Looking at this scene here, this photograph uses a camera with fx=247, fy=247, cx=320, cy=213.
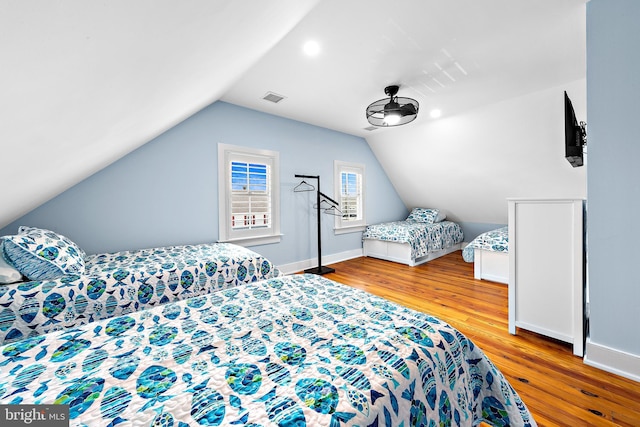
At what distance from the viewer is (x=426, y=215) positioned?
5.68 meters

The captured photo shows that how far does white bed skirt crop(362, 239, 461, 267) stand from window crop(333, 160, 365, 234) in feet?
1.39

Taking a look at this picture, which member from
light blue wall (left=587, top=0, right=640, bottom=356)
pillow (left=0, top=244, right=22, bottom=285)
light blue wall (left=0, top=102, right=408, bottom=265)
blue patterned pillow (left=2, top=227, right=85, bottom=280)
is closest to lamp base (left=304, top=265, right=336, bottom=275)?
light blue wall (left=0, top=102, right=408, bottom=265)

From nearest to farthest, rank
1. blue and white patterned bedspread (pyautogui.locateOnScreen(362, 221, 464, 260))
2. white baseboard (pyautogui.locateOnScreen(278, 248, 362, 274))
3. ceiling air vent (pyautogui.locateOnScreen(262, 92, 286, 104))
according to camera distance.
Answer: ceiling air vent (pyautogui.locateOnScreen(262, 92, 286, 104)) < white baseboard (pyautogui.locateOnScreen(278, 248, 362, 274)) < blue and white patterned bedspread (pyautogui.locateOnScreen(362, 221, 464, 260))

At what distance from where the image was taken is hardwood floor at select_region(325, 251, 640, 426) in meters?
1.40

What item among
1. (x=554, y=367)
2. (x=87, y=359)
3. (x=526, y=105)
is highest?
(x=526, y=105)

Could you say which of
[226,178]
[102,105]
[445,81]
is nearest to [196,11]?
[102,105]

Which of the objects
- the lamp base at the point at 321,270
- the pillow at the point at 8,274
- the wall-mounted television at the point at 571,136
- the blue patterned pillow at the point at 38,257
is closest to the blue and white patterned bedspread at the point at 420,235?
the lamp base at the point at 321,270

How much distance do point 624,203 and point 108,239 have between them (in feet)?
14.4

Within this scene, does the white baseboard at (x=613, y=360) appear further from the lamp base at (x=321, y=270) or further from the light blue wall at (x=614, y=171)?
the lamp base at (x=321, y=270)

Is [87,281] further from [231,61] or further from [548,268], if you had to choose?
[548,268]

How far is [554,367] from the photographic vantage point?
1760 mm

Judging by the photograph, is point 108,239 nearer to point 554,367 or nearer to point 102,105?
point 102,105

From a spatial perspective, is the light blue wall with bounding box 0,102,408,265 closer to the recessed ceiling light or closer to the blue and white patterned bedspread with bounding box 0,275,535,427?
the recessed ceiling light

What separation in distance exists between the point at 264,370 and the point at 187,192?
9.31ft
